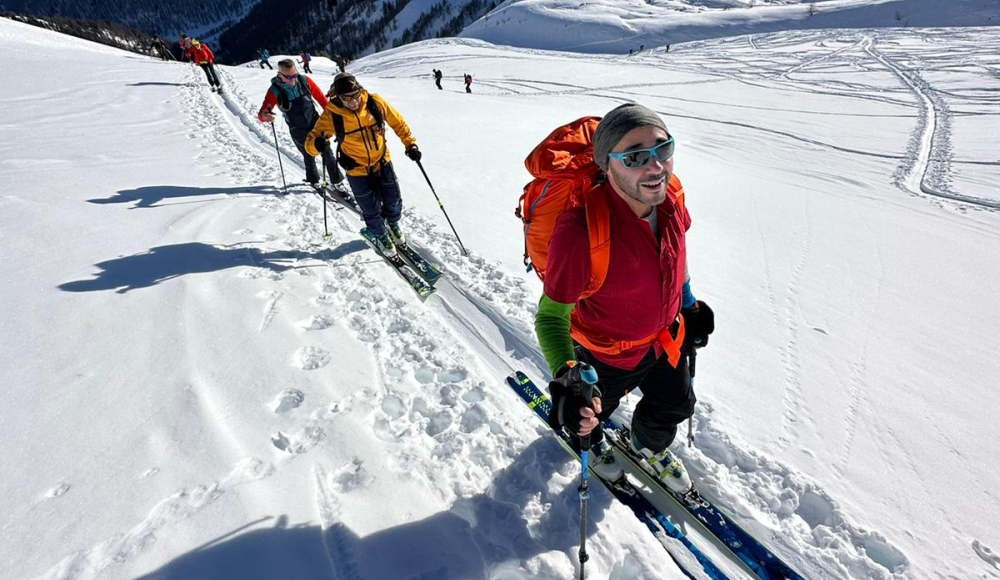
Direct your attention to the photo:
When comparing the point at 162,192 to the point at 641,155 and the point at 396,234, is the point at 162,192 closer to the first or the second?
the point at 396,234

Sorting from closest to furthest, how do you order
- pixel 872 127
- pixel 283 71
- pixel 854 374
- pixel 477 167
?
pixel 854 374 → pixel 283 71 → pixel 477 167 → pixel 872 127

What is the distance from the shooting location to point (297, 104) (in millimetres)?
7176

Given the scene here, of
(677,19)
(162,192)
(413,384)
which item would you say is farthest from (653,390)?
(677,19)

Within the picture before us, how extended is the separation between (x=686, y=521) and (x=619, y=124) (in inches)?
93.4

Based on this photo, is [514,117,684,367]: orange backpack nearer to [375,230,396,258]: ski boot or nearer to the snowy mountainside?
[375,230,396,258]: ski boot

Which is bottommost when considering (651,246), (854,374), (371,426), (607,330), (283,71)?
(854,374)

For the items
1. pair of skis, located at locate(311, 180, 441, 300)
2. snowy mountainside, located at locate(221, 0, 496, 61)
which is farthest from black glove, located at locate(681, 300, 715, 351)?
snowy mountainside, located at locate(221, 0, 496, 61)

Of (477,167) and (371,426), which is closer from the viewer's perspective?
(371,426)

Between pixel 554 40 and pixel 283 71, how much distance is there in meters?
62.5

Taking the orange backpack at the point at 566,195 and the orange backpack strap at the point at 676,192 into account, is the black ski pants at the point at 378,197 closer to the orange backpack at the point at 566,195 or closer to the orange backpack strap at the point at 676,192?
the orange backpack at the point at 566,195

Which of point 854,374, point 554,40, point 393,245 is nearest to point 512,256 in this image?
point 393,245

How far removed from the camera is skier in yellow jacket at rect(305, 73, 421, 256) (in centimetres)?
476

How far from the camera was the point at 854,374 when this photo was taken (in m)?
3.82

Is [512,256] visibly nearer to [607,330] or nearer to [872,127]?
[607,330]
